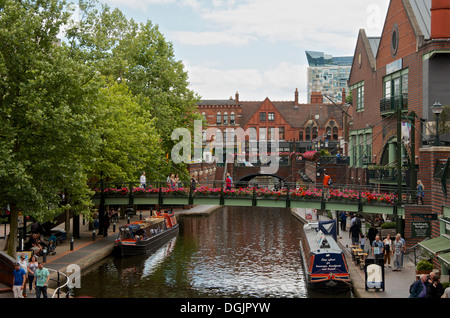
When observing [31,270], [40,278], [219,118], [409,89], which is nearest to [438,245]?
[40,278]

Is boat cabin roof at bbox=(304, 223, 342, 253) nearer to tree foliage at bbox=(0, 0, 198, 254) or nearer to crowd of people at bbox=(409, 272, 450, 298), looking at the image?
crowd of people at bbox=(409, 272, 450, 298)

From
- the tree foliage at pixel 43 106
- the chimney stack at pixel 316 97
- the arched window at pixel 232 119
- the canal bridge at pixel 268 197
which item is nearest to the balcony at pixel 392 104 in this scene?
the canal bridge at pixel 268 197

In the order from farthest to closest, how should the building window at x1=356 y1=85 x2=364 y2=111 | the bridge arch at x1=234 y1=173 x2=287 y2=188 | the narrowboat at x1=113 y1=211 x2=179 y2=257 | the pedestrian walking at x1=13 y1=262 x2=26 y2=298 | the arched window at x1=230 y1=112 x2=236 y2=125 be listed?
the arched window at x1=230 y1=112 x2=236 y2=125
the building window at x1=356 y1=85 x2=364 y2=111
the bridge arch at x1=234 y1=173 x2=287 y2=188
the narrowboat at x1=113 y1=211 x2=179 y2=257
the pedestrian walking at x1=13 y1=262 x2=26 y2=298

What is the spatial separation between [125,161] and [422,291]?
86.9ft

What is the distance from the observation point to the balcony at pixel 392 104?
40.7 m

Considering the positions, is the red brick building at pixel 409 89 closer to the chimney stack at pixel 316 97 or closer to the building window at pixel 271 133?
the building window at pixel 271 133

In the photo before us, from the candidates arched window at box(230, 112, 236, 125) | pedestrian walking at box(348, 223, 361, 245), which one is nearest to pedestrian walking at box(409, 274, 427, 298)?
pedestrian walking at box(348, 223, 361, 245)

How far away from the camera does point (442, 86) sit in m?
36.4

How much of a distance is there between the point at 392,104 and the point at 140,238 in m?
21.8

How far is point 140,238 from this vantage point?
3694 centimetres

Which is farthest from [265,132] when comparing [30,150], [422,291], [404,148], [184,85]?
[422,291]

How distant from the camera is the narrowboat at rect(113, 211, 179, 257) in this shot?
36.2 meters

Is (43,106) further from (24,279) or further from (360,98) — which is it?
(360,98)

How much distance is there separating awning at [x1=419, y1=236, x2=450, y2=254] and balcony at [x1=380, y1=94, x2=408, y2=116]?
55.2 ft
